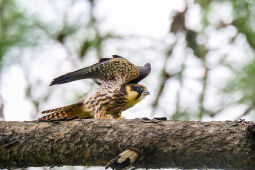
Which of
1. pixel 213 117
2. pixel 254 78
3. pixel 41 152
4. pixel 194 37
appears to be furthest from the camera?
pixel 194 37

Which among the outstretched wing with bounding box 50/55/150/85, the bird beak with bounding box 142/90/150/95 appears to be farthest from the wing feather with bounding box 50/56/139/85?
the bird beak with bounding box 142/90/150/95

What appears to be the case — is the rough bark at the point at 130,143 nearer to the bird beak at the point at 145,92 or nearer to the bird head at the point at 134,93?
the bird head at the point at 134,93

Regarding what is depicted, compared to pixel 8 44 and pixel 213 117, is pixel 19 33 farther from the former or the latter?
pixel 213 117

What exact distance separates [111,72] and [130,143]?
70.1 inches

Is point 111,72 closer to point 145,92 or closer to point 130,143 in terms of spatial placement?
point 145,92

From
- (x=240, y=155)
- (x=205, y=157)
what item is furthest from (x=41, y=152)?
(x=240, y=155)

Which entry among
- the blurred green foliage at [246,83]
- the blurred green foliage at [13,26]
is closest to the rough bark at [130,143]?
the blurred green foliage at [246,83]

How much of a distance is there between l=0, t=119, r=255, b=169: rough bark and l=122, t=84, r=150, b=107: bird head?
1297mm

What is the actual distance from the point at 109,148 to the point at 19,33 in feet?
7.66

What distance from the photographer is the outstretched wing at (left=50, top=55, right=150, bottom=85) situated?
3.81 meters

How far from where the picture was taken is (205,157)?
2.16 meters

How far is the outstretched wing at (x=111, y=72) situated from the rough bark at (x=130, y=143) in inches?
46.9

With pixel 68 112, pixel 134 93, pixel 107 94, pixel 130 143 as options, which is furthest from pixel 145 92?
pixel 130 143

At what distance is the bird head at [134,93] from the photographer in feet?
12.8
